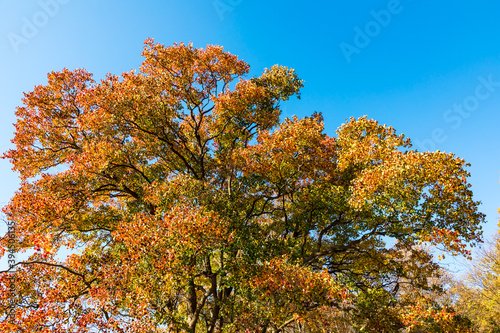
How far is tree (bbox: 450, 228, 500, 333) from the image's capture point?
20.6 m

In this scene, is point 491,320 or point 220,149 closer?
point 220,149

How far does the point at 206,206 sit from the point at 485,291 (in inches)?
957

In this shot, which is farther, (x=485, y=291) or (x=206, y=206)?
(x=485, y=291)

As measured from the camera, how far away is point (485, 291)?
2136 cm

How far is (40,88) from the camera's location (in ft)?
46.2

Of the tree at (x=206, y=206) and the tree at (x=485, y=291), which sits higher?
the tree at (x=206, y=206)

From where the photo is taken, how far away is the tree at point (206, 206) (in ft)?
27.2

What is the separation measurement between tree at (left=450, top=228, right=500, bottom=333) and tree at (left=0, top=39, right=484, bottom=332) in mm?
14192

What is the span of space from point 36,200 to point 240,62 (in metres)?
11.3

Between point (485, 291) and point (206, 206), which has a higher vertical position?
point (206, 206)

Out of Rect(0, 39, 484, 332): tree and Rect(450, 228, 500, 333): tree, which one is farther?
Rect(450, 228, 500, 333): tree

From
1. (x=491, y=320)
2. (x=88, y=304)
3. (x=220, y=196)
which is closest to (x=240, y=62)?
(x=220, y=196)

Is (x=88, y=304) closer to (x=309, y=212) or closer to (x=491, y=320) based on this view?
(x=309, y=212)

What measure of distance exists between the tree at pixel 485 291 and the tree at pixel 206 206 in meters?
14.2
